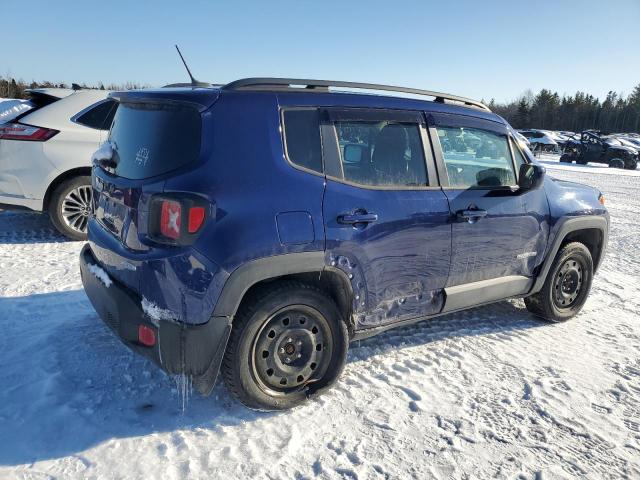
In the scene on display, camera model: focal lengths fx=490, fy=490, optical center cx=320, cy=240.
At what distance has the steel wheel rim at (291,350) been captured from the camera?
276 centimetres

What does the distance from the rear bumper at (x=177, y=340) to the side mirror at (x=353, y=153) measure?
119 cm

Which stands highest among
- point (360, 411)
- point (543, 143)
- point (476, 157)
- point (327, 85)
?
point (327, 85)

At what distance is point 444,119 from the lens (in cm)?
348

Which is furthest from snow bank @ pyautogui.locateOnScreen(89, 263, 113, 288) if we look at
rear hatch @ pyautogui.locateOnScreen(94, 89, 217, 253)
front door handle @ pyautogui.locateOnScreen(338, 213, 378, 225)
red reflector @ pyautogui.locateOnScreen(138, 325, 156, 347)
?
front door handle @ pyautogui.locateOnScreen(338, 213, 378, 225)

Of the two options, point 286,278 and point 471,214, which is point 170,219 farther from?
point 471,214

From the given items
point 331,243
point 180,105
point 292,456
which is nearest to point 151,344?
point 292,456

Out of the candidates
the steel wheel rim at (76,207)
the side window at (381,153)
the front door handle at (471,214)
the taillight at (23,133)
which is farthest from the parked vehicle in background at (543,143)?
the side window at (381,153)

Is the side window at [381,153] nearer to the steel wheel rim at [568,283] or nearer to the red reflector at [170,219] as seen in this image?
the red reflector at [170,219]

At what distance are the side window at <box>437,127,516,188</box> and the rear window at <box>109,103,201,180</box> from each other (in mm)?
1762

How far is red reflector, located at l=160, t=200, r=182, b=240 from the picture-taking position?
7.99ft

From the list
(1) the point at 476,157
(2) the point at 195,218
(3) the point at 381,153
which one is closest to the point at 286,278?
(2) the point at 195,218

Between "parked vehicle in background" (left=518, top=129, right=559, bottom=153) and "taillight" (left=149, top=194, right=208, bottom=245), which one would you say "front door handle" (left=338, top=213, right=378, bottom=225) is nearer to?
"taillight" (left=149, top=194, right=208, bottom=245)

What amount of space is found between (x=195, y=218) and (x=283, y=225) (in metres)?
0.46

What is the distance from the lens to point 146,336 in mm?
2580
